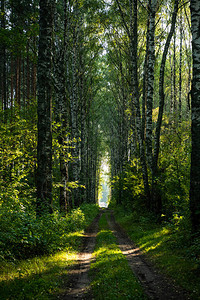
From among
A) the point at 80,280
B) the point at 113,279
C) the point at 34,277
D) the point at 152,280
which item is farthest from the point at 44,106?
the point at 152,280

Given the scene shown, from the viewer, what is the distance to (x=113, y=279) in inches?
229

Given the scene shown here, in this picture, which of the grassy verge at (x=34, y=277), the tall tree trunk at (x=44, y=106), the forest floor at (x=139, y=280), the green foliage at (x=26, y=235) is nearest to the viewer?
the grassy verge at (x=34, y=277)

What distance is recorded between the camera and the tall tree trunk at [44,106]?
8.77 m

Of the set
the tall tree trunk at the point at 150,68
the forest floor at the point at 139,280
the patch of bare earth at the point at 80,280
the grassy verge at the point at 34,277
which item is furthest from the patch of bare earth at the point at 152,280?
the tall tree trunk at the point at 150,68

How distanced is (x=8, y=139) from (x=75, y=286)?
24.2 ft

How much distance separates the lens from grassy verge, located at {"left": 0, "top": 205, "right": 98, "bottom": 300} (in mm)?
4539

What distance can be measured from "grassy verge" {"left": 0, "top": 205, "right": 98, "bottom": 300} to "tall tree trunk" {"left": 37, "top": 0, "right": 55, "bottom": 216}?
2418 mm

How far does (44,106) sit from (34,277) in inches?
240

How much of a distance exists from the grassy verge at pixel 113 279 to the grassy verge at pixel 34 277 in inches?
35.6

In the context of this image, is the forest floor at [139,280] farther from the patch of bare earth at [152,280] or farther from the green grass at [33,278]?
the green grass at [33,278]

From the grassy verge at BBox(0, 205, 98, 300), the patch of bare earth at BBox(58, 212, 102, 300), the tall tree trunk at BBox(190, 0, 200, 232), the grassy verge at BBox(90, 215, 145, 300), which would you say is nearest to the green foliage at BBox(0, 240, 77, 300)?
the grassy verge at BBox(0, 205, 98, 300)

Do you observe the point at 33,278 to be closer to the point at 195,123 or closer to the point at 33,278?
the point at 33,278

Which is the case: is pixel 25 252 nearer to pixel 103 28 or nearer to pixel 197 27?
pixel 197 27

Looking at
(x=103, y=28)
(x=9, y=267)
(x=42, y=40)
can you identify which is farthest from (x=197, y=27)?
(x=103, y=28)
